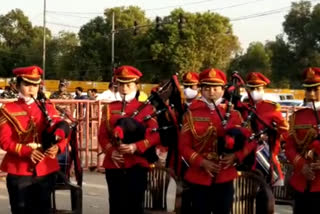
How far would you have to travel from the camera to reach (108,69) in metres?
75.1

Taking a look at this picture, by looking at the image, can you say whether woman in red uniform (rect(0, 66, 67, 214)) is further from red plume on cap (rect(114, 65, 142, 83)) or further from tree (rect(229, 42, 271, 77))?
tree (rect(229, 42, 271, 77))

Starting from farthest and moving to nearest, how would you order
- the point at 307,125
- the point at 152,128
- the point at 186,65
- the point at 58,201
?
the point at 186,65
the point at 58,201
the point at 152,128
the point at 307,125

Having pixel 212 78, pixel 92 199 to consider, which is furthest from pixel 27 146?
pixel 92 199

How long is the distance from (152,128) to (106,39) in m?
71.1

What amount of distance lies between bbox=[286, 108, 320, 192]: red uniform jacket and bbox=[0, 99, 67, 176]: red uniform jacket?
1949 millimetres

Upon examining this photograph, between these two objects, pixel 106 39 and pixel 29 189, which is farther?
pixel 106 39

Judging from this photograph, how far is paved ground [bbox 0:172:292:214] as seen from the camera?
352 inches

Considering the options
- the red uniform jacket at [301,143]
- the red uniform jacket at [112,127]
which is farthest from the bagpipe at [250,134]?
the red uniform jacket at [112,127]

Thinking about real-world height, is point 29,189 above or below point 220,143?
below

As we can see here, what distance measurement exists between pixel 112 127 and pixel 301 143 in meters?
1.72

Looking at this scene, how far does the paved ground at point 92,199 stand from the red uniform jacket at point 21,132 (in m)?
2.85

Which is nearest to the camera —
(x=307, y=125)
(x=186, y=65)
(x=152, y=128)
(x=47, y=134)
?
(x=307, y=125)

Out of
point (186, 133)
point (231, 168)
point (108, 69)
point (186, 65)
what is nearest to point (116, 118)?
point (186, 133)

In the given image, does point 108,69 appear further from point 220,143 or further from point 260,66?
point 220,143
